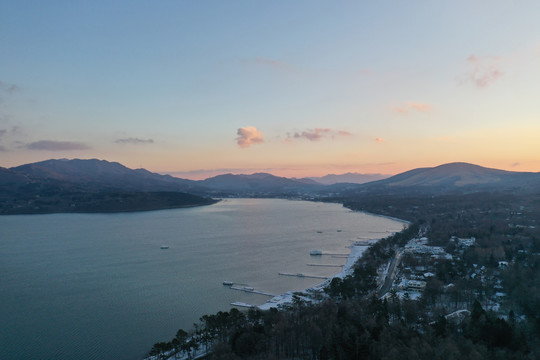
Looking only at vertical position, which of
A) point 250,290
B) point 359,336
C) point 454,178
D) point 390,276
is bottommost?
point 250,290

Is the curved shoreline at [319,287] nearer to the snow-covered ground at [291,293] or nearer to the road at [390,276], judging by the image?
the snow-covered ground at [291,293]

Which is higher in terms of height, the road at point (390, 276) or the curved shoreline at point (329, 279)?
the road at point (390, 276)

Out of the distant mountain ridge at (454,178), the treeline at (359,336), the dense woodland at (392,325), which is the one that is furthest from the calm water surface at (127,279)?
the distant mountain ridge at (454,178)

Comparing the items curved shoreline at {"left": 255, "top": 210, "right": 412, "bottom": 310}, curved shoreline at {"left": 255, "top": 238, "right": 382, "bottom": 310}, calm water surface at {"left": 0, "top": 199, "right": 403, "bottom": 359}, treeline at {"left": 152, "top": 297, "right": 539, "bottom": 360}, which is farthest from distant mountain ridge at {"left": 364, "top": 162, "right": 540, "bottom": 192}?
treeline at {"left": 152, "top": 297, "right": 539, "bottom": 360}

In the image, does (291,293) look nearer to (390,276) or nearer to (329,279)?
(329,279)

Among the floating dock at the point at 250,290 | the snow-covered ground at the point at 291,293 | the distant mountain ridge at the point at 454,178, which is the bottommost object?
the floating dock at the point at 250,290

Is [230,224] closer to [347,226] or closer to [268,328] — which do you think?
[347,226]

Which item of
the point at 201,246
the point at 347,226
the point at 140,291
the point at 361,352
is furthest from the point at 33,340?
the point at 347,226

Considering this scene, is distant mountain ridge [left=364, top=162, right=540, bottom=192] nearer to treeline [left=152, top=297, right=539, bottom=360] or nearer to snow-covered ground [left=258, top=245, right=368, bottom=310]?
snow-covered ground [left=258, top=245, right=368, bottom=310]

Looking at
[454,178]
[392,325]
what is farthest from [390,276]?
[454,178]
